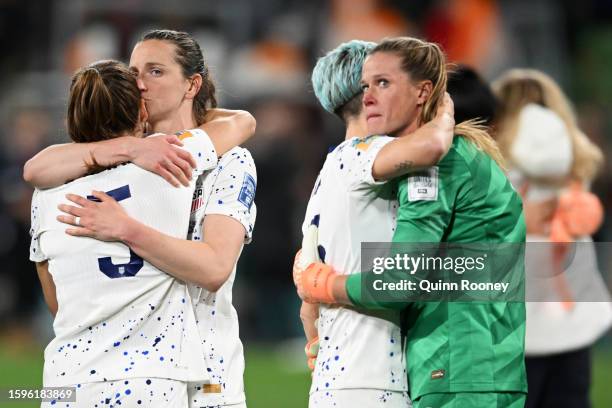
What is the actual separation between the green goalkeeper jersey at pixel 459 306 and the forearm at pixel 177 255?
0.49 metres

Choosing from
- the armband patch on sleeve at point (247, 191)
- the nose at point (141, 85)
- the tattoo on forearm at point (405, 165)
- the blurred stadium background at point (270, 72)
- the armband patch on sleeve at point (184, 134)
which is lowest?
the tattoo on forearm at point (405, 165)

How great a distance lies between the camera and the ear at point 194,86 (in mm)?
4215

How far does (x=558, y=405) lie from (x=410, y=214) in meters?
2.31

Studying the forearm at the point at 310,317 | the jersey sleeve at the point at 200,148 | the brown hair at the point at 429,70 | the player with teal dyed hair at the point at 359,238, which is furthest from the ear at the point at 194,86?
the forearm at the point at 310,317

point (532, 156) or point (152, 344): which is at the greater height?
point (532, 156)

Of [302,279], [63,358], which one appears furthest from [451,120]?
[63,358]

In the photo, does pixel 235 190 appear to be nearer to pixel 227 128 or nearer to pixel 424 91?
pixel 227 128

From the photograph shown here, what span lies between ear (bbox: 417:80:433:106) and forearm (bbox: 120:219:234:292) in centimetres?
93

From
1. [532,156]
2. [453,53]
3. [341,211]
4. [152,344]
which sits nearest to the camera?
[152,344]

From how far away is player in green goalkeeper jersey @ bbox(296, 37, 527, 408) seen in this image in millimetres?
3762

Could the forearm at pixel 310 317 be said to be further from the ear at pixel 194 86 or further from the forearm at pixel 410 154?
the ear at pixel 194 86

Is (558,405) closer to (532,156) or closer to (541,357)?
(541,357)

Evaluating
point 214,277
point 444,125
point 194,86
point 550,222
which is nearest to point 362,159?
point 444,125

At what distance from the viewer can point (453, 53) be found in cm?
1445
